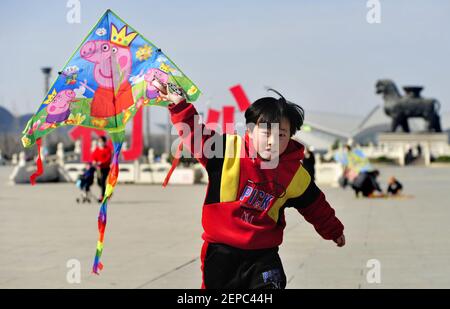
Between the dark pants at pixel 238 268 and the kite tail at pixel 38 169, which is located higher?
the kite tail at pixel 38 169

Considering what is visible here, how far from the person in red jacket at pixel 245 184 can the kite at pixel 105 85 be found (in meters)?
0.27

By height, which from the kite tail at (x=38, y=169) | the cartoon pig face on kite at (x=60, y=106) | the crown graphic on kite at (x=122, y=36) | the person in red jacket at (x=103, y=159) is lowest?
the person in red jacket at (x=103, y=159)

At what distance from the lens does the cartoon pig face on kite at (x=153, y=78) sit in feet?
14.4

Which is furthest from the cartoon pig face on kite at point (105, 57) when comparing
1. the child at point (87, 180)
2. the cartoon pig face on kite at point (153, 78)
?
the child at point (87, 180)

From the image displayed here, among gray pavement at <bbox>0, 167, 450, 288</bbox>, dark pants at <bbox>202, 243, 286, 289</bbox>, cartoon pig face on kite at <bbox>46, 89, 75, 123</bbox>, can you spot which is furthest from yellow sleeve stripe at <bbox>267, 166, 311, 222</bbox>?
gray pavement at <bbox>0, 167, 450, 288</bbox>

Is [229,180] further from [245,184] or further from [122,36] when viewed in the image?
[122,36]

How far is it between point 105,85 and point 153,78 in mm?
323

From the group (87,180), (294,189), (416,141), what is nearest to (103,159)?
(87,180)

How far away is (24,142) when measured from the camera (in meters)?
4.57

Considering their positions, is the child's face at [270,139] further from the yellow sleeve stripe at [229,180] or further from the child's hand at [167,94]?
the child's hand at [167,94]

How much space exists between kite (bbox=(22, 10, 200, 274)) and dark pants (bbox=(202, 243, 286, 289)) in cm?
57

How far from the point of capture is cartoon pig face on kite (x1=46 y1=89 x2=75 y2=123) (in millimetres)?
4562

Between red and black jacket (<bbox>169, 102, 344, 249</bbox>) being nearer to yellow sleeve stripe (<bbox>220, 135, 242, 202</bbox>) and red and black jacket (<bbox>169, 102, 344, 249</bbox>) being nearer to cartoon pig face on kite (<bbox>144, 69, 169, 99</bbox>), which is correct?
yellow sleeve stripe (<bbox>220, 135, 242, 202</bbox>)
